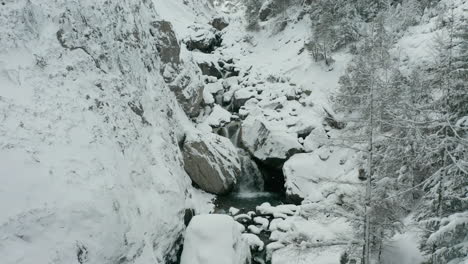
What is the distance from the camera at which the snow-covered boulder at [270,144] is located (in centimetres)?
2339

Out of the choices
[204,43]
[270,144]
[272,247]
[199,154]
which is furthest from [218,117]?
[204,43]

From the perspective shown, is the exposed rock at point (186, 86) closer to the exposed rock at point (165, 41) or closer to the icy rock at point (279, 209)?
the exposed rock at point (165, 41)

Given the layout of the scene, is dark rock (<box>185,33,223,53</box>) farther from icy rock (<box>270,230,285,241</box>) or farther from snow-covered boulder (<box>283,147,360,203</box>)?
icy rock (<box>270,230,285,241</box>)

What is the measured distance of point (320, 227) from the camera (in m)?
15.9

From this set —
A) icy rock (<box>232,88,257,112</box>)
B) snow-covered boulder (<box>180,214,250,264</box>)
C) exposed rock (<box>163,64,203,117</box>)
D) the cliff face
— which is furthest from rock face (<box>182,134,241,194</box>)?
icy rock (<box>232,88,257,112</box>)

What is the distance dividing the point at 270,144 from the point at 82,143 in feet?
44.5

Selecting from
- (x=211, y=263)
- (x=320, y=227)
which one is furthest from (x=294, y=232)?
(x=211, y=263)

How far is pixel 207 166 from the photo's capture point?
21688mm

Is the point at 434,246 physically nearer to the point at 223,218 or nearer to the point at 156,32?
the point at 223,218

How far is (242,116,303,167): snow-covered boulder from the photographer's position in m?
23.4

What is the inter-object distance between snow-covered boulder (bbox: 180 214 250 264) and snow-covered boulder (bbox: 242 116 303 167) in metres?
9.08

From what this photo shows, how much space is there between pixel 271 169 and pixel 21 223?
54.8 feet

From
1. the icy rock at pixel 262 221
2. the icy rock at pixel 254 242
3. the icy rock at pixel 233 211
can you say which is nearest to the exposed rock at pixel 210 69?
the icy rock at pixel 233 211

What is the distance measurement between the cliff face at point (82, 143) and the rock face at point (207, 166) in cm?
215
